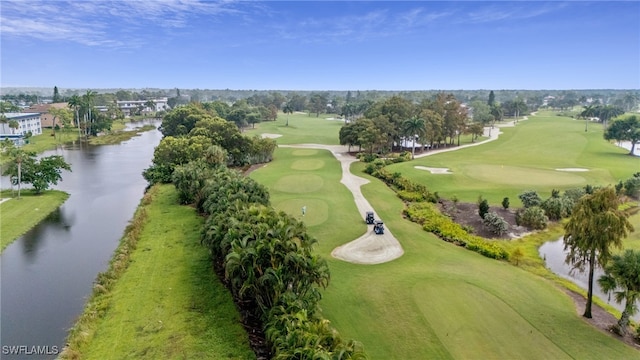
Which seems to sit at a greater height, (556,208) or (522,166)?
(522,166)

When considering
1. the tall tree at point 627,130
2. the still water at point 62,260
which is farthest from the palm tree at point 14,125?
the tall tree at point 627,130

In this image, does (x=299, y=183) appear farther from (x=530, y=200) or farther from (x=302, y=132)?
(x=302, y=132)

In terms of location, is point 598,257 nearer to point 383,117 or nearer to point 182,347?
point 182,347

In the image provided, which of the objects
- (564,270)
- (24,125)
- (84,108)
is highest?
(84,108)

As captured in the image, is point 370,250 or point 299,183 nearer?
point 370,250

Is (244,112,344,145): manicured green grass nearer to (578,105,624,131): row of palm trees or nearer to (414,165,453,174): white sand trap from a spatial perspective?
(414,165,453,174): white sand trap

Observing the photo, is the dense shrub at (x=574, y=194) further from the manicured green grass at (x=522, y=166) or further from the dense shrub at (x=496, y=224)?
the dense shrub at (x=496, y=224)

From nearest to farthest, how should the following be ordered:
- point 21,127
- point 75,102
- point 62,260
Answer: point 62,260
point 21,127
point 75,102

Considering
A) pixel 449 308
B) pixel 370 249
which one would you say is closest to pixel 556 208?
pixel 370 249
